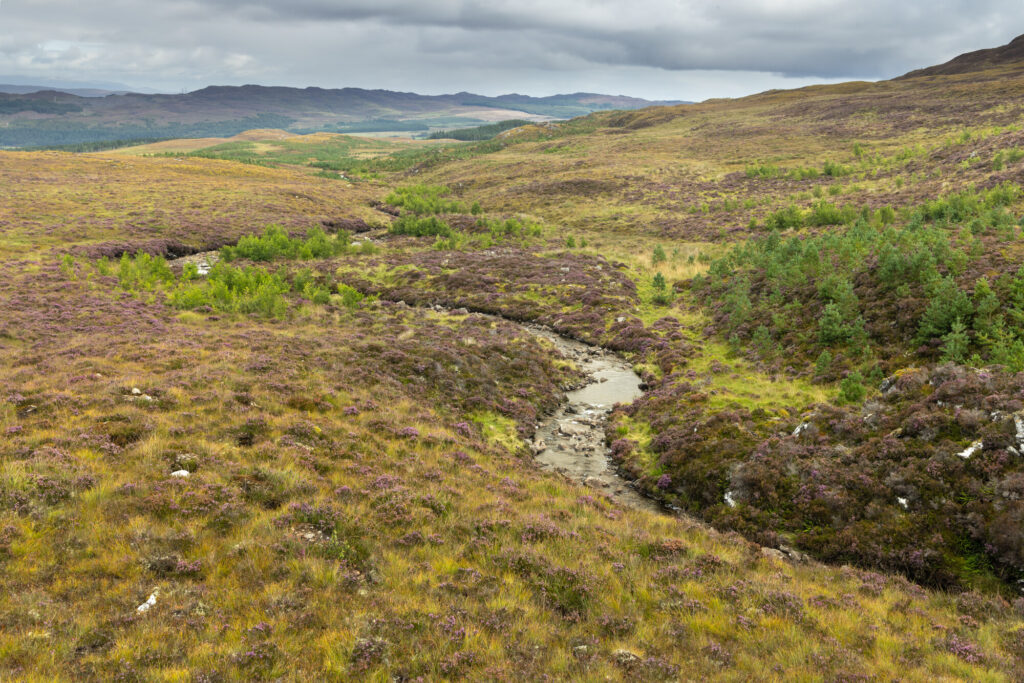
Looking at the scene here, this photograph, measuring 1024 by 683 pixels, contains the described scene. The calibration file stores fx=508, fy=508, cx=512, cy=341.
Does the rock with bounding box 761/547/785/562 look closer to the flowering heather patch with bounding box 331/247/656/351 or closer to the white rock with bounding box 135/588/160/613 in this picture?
the white rock with bounding box 135/588/160/613

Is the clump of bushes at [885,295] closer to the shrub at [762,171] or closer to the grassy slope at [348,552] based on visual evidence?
the grassy slope at [348,552]

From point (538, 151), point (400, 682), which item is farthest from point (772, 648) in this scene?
point (538, 151)

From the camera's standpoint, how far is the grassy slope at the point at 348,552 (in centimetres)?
809

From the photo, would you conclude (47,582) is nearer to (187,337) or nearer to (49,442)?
(49,442)

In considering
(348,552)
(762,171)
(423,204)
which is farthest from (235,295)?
(762,171)

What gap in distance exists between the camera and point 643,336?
104 ft

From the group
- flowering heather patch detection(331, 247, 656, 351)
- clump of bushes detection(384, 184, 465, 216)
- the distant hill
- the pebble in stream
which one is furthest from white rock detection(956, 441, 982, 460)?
the distant hill

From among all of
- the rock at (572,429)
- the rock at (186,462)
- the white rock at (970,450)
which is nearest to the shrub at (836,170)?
the rock at (572,429)

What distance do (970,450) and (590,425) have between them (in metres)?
12.9

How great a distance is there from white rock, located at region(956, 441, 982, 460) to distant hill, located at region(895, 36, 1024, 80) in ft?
609

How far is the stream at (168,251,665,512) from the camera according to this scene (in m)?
18.5

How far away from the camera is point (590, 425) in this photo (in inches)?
906

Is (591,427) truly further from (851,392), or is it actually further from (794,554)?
(794,554)

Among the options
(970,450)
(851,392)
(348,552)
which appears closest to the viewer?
(348,552)
